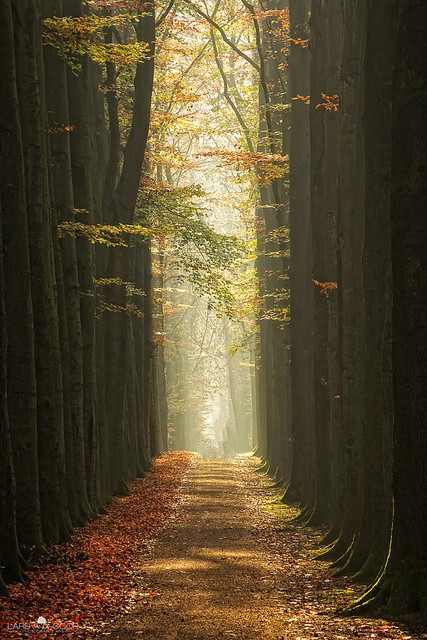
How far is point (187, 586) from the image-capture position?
9.59 metres

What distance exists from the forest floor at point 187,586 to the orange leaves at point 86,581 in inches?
0.5

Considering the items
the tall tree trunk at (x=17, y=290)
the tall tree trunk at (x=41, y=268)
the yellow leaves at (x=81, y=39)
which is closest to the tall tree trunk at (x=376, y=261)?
the tall tree trunk at (x=17, y=290)

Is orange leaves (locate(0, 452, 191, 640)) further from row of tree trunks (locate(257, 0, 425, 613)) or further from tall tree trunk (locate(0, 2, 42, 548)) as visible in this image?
row of tree trunks (locate(257, 0, 425, 613))

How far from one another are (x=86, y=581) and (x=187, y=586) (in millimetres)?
1163

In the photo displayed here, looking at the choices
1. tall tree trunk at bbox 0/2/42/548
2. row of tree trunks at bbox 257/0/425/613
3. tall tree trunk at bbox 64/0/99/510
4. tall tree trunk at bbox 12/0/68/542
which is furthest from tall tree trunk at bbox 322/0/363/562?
tall tree trunk at bbox 64/0/99/510

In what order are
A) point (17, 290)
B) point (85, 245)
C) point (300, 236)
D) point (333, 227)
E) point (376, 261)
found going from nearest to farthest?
point (376, 261)
point (17, 290)
point (333, 227)
point (85, 245)
point (300, 236)

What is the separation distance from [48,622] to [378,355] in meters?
4.46

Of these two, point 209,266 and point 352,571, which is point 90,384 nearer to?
point 352,571

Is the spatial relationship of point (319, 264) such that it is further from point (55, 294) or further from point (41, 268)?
point (41, 268)

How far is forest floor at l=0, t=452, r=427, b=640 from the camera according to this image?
23.9ft

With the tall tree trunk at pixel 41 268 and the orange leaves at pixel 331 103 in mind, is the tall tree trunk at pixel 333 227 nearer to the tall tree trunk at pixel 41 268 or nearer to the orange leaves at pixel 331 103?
the orange leaves at pixel 331 103

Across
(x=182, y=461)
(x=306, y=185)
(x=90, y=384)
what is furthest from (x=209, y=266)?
(x=182, y=461)

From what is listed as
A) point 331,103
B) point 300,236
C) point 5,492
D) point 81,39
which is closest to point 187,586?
point 5,492

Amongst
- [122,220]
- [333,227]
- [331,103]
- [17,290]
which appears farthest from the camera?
[122,220]
